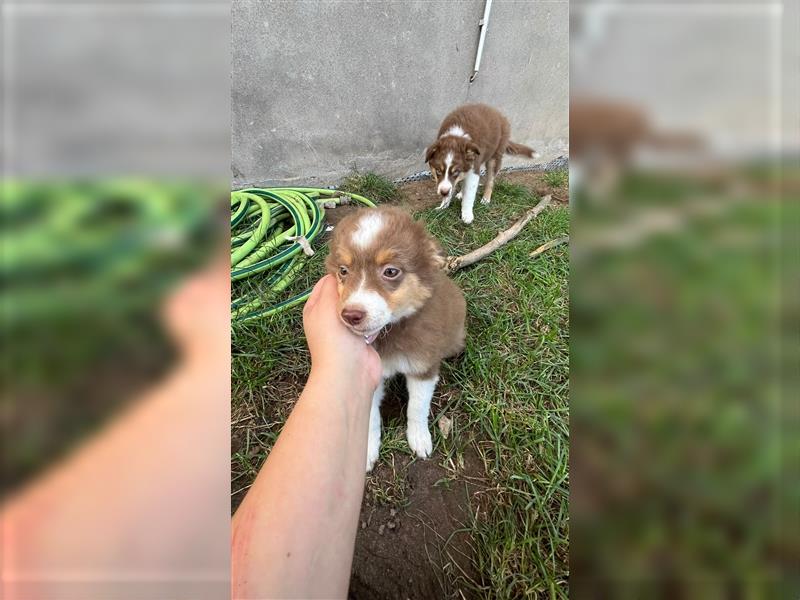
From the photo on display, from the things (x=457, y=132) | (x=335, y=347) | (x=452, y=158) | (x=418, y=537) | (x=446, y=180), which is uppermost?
(x=457, y=132)

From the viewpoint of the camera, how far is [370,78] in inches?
229

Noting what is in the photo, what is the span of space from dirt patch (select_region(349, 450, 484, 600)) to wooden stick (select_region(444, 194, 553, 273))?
5.72ft

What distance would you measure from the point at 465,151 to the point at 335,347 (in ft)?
12.5

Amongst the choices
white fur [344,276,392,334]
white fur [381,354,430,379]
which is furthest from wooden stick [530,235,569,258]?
white fur [344,276,392,334]

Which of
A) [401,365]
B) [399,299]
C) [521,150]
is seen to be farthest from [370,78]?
[401,365]

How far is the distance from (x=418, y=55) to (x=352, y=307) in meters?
5.43

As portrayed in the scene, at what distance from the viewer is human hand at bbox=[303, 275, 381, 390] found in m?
2.01

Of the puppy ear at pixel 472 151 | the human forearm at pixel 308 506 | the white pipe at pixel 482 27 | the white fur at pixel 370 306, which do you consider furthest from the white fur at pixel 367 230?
the white pipe at pixel 482 27

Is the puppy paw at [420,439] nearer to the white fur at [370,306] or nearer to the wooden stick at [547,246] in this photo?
the white fur at [370,306]
